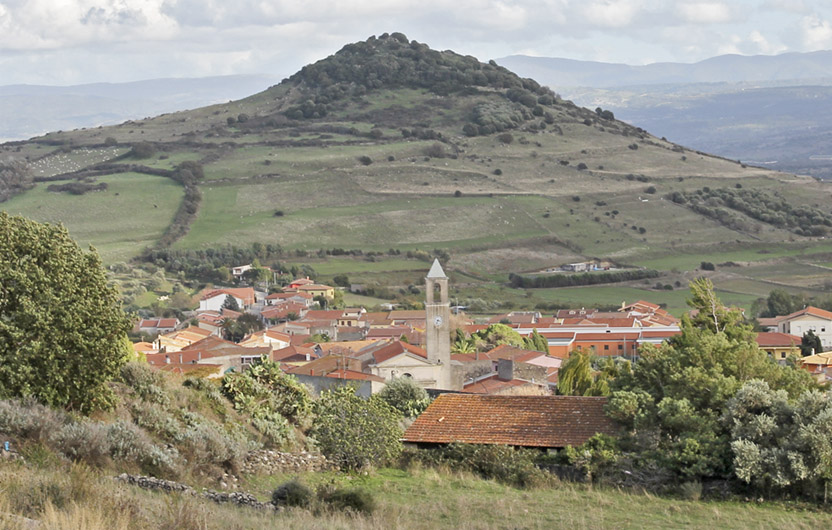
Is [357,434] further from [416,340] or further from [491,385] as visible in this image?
[416,340]

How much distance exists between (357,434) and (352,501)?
401 cm

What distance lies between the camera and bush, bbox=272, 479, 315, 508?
36.3ft

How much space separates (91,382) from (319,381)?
15.7 m

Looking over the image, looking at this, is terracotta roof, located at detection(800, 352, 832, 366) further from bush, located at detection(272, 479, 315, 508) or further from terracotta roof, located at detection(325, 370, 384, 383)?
bush, located at detection(272, 479, 315, 508)

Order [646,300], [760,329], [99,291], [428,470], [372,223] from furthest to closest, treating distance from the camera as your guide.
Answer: [372,223] → [646,300] → [760,329] → [428,470] → [99,291]

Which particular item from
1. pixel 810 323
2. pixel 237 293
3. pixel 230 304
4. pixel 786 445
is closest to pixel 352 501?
pixel 786 445

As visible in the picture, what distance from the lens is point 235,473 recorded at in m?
13.0

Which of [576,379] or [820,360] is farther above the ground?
[576,379]

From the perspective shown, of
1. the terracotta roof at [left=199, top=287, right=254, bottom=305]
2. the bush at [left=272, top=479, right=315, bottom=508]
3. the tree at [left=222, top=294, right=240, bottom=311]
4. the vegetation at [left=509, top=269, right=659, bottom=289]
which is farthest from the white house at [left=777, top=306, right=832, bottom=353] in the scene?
the bush at [left=272, top=479, right=315, bottom=508]

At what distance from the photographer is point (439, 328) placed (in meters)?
39.0

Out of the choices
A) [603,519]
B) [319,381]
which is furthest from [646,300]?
[603,519]

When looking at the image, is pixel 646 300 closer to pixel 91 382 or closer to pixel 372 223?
pixel 372 223

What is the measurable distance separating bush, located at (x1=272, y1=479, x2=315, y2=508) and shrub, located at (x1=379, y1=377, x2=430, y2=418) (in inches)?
329

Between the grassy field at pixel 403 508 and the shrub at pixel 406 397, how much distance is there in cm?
509
